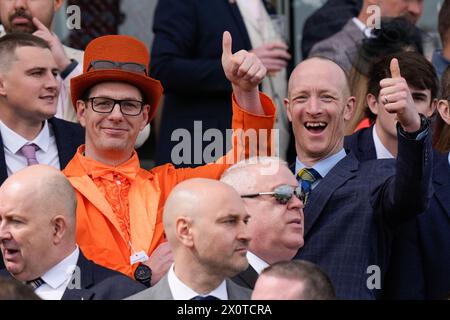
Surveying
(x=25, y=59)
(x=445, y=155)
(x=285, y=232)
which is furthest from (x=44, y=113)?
(x=445, y=155)

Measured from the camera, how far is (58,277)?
7.04 m

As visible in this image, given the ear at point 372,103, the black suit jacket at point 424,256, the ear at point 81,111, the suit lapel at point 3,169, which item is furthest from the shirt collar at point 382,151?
the suit lapel at point 3,169

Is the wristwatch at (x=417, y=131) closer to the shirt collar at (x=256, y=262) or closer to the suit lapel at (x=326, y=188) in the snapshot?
the suit lapel at (x=326, y=188)

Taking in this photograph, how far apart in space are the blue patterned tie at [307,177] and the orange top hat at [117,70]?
0.82m

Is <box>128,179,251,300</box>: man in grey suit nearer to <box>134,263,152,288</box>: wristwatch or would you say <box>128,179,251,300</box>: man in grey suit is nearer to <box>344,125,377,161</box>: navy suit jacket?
<box>134,263,152,288</box>: wristwatch

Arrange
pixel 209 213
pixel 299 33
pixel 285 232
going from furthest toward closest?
pixel 299 33
pixel 285 232
pixel 209 213

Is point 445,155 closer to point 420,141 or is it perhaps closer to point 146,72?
point 420,141

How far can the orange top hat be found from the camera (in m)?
7.77

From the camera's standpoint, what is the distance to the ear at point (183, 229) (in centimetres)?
673

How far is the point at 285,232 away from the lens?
7.34m

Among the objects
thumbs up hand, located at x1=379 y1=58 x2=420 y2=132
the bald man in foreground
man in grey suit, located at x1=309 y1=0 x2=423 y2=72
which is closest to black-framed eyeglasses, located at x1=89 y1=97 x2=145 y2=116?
the bald man in foreground

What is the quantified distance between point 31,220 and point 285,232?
3.90 ft

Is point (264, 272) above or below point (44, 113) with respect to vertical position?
below

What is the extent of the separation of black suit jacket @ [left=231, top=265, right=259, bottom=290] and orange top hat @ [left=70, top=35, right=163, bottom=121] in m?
1.19
